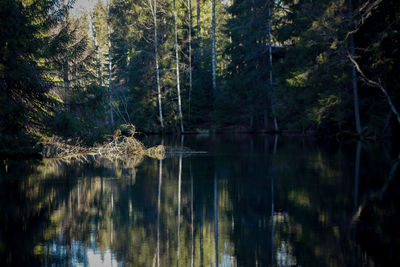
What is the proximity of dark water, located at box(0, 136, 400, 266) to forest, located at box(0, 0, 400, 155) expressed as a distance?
836 cm

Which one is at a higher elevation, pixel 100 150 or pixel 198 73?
pixel 198 73

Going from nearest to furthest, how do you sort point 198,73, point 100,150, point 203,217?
point 203,217 → point 100,150 → point 198,73

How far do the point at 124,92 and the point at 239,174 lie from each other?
41327 millimetres

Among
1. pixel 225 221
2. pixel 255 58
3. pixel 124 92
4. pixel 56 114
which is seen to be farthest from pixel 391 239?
pixel 124 92

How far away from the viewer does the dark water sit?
6445mm

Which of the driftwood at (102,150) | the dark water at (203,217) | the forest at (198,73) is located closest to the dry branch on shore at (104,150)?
the driftwood at (102,150)

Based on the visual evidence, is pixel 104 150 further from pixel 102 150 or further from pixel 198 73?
pixel 198 73

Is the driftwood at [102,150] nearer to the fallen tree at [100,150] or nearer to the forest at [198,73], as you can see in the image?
the fallen tree at [100,150]

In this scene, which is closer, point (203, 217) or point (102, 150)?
point (203, 217)

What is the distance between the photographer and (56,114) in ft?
82.2

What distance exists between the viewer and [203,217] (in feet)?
28.9

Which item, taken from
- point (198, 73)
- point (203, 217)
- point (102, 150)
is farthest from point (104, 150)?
point (198, 73)

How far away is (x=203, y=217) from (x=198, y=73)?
4498 centimetres

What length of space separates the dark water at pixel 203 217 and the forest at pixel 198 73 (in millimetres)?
8364
